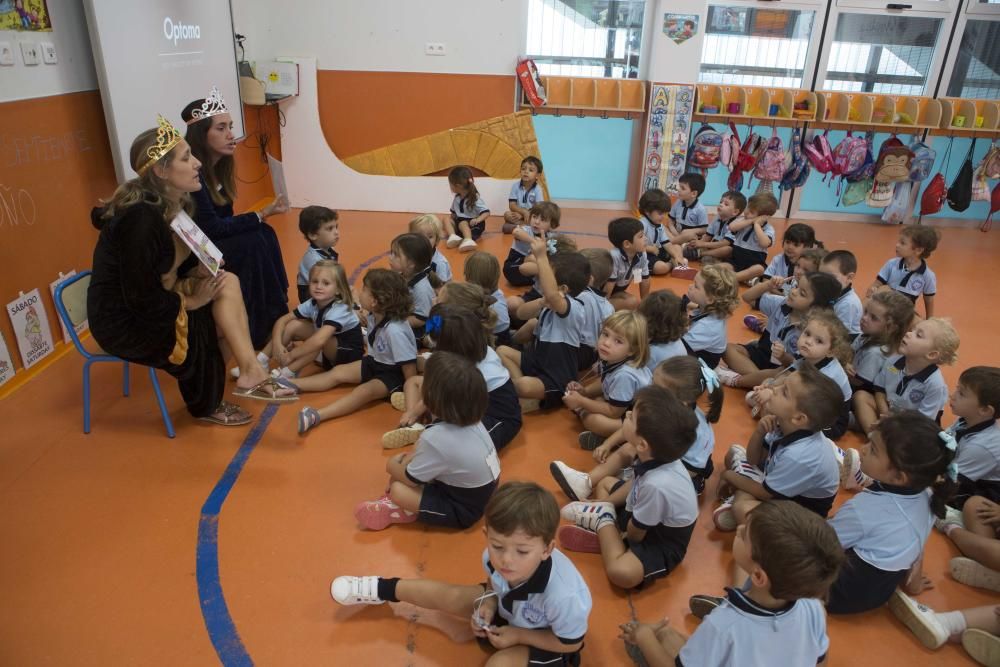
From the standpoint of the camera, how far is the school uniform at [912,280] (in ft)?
13.7

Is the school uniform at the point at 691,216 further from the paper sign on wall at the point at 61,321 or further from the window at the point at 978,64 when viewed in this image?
the paper sign on wall at the point at 61,321

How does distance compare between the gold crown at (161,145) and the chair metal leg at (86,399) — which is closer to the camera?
the gold crown at (161,145)

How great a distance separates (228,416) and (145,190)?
3.51ft

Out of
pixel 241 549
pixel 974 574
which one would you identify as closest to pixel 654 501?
pixel 974 574

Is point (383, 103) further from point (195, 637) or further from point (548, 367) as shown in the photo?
point (195, 637)

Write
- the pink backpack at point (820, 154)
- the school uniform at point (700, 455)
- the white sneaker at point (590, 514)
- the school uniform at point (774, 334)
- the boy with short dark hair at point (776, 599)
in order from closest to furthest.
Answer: the boy with short dark hair at point (776, 599) → the white sneaker at point (590, 514) → the school uniform at point (700, 455) → the school uniform at point (774, 334) → the pink backpack at point (820, 154)

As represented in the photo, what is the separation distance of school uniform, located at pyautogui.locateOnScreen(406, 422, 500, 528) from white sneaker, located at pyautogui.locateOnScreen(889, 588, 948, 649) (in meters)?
1.37

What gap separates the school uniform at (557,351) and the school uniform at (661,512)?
1035mm

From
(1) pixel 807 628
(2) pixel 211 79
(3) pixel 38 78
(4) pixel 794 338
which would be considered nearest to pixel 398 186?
(2) pixel 211 79

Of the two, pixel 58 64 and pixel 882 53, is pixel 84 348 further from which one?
pixel 882 53

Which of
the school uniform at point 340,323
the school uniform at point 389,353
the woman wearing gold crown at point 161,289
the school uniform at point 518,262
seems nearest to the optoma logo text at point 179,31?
the woman wearing gold crown at point 161,289

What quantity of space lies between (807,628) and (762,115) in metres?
Result: 6.41

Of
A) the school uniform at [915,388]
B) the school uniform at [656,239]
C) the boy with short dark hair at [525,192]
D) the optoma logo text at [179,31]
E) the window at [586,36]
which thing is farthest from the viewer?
the window at [586,36]

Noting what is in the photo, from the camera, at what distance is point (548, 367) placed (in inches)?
129
